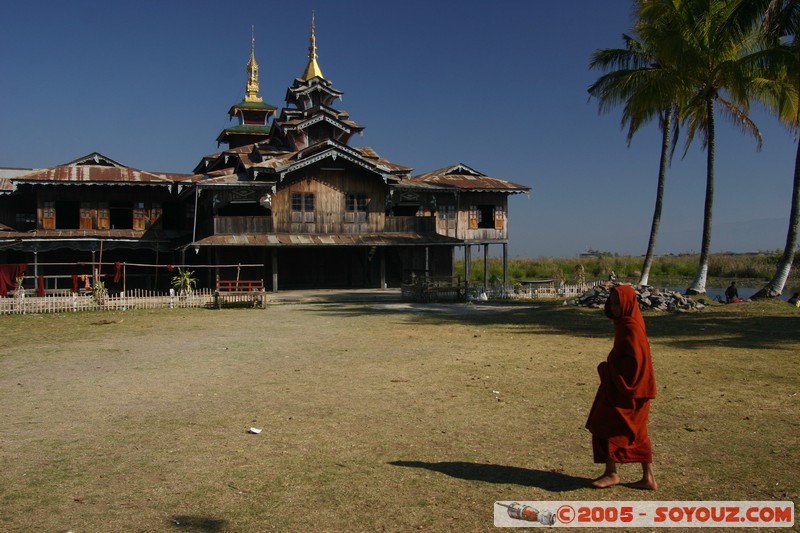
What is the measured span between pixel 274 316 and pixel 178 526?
17429mm

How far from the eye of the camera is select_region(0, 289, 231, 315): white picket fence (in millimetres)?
22359

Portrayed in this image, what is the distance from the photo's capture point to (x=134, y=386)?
1038cm

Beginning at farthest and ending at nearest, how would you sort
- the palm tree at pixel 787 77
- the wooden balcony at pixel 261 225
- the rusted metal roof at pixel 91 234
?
the rusted metal roof at pixel 91 234, the wooden balcony at pixel 261 225, the palm tree at pixel 787 77

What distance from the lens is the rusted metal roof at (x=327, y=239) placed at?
1206 inches

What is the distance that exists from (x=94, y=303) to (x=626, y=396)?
22.1 m

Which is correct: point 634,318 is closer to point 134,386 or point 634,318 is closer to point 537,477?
point 537,477

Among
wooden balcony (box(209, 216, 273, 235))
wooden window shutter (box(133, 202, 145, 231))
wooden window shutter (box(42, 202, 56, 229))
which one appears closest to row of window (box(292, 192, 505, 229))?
wooden balcony (box(209, 216, 273, 235))

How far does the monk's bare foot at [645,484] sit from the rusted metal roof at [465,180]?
106 ft

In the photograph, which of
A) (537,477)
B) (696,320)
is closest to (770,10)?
(696,320)

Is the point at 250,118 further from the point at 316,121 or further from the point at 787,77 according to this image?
the point at 787,77

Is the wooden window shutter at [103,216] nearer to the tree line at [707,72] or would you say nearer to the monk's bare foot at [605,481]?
the tree line at [707,72]

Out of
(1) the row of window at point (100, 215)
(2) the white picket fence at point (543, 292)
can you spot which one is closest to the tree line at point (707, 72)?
(2) the white picket fence at point (543, 292)

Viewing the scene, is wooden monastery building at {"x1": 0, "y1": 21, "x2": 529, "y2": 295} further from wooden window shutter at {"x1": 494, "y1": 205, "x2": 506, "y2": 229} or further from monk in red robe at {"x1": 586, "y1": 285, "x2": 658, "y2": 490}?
monk in red robe at {"x1": 586, "y1": 285, "x2": 658, "y2": 490}

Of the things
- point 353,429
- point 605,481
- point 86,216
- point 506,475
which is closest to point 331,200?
point 86,216
